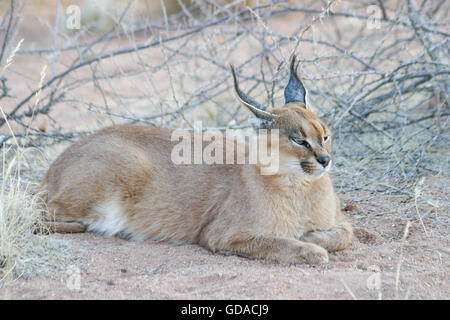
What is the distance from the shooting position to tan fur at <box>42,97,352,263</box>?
4.18m

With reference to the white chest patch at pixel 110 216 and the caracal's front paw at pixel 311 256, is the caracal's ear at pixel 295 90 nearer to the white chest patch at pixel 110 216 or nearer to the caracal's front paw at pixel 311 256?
the caracal's front paw at pixel 311 256

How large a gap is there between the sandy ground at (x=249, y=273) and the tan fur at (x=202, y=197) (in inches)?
5.1

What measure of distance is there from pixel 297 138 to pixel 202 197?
3.34 ft

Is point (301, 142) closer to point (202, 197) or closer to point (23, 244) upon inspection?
point (202, 197)

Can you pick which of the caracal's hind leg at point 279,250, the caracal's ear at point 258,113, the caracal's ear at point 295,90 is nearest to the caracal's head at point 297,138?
the caracal's ear at point 258,113

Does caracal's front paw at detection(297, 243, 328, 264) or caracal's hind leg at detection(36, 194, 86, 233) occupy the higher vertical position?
caracal's hind leg at detection(36, 194, 86, 233)

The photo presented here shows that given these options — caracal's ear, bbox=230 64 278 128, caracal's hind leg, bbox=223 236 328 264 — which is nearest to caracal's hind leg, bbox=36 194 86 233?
caracal's hind leg, bbox=223 236 328 264

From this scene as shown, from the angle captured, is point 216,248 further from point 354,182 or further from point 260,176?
point 354,182

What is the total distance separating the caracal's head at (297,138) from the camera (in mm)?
4051

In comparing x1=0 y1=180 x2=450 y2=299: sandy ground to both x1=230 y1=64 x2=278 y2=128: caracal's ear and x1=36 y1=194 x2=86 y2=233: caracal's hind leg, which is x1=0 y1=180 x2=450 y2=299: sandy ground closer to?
x1=36 y1=194 x2=86 y2=233: caracal's hind leg

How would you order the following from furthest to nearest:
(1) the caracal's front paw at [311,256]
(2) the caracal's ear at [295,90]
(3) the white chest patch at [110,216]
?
(3) the white chest patch at [110,216]
(2) the caracal's ear at [295,90]
(1) the caracal's front paw at [311,256]

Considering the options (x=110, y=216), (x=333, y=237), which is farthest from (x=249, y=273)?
(x=110, y=216)

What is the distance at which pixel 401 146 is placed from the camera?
5871mm

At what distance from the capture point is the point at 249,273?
374 cm
